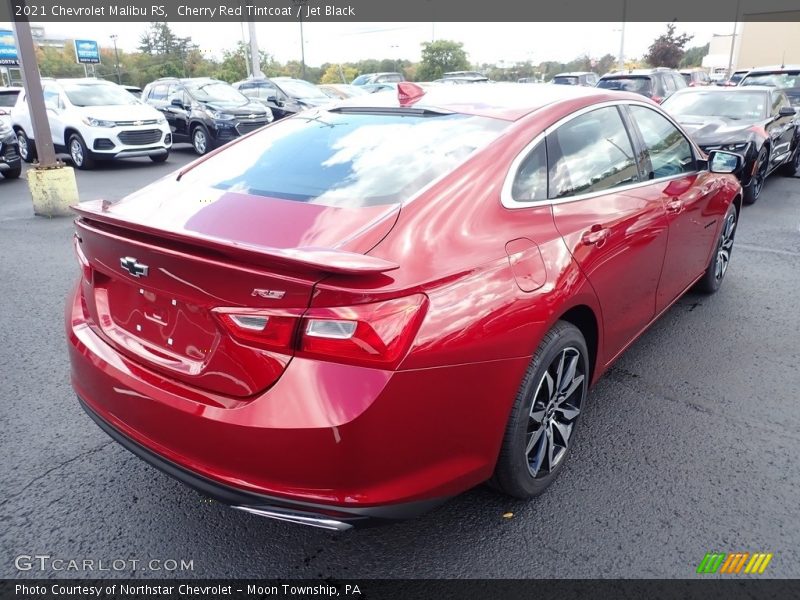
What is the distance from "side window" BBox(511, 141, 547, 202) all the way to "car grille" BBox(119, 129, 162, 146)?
1177 cm

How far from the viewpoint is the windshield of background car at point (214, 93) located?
49.5 ft

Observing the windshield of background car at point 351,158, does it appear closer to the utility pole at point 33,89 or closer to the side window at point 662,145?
the side window at point 662,145

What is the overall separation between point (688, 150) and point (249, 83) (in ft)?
55.6

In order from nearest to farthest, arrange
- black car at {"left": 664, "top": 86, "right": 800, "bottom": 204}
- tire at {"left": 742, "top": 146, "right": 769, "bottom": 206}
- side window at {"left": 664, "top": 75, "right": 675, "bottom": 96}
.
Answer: black car at {"left": 664, "top": 86, "right": 800, "bottom": 204} → tire at {"left": 742, "top": 146, "right": 769, "bottom": 206} → side window at {"left": 664, "top": 75, "right": 675, "bottom": 96}

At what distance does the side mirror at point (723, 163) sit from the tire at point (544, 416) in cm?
216

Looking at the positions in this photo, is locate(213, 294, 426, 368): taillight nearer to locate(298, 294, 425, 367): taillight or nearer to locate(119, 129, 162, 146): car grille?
locate(298, 294, 425, 367): taillight

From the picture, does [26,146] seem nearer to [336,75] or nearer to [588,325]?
[588,325]

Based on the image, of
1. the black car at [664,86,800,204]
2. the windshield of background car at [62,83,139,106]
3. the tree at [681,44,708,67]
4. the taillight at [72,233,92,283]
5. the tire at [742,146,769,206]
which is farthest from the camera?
the tree at [681,44,708,67]

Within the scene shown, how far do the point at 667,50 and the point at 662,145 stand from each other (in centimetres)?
Result: 5121

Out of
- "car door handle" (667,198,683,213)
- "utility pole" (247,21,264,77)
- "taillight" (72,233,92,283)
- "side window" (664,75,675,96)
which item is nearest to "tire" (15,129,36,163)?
"utility pole" (247,21,264,77)

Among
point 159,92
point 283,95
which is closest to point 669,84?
point 283,95

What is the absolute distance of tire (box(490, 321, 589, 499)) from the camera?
2340 millimetres

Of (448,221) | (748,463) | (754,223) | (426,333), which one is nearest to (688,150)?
(748,463)

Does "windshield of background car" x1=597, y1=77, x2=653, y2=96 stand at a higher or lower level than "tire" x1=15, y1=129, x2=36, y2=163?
higher
